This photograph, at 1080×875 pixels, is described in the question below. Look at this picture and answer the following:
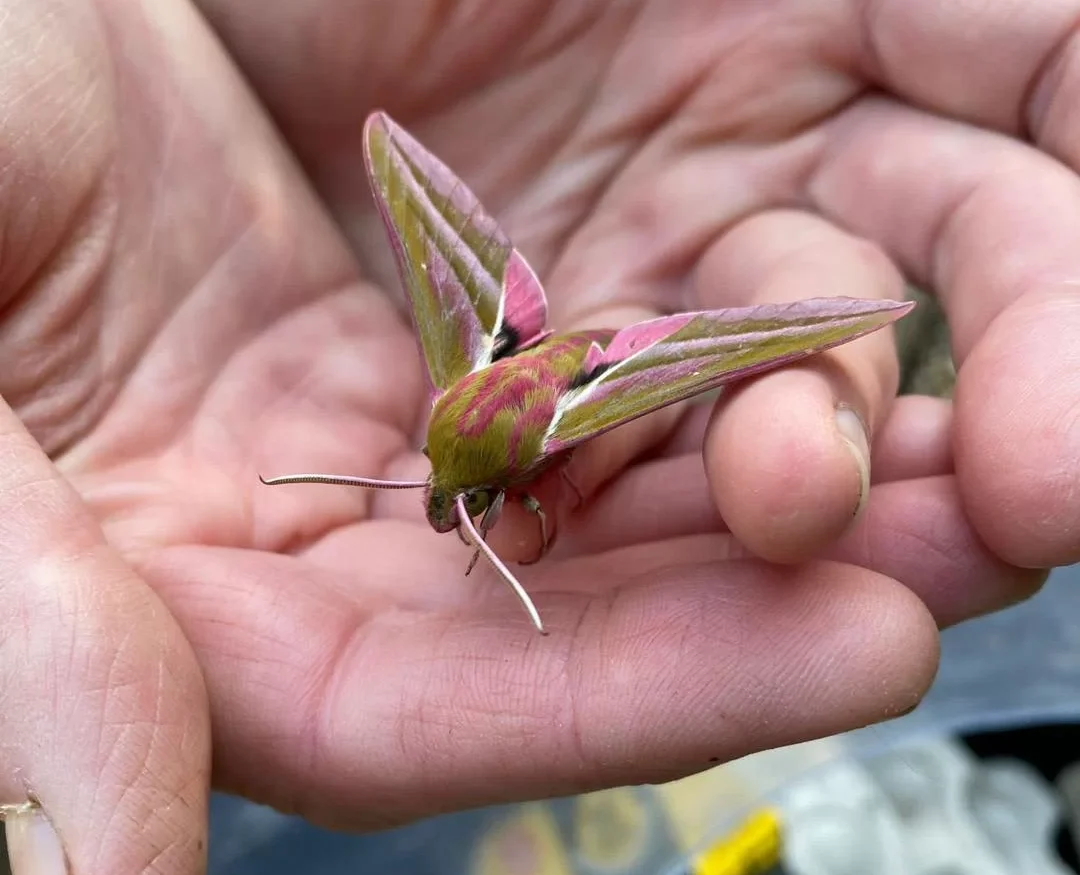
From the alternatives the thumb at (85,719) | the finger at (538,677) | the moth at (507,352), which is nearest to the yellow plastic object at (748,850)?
the finger at (538,677)

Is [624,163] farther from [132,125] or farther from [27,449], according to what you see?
[27,449]

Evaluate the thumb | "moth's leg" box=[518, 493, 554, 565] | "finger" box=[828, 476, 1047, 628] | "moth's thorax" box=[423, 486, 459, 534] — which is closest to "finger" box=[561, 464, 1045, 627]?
"finger" box=[828, 476, 1047, 628]

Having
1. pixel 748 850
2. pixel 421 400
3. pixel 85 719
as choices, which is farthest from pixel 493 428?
pixel 748 850

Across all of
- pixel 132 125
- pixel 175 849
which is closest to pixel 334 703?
pixel 175 849

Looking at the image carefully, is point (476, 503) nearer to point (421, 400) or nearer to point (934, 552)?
point (934, 552)

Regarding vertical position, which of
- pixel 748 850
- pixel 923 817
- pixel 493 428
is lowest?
pixel 923 817

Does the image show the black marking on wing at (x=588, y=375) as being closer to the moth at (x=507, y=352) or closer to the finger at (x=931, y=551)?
the moth at (x=507, y=352)

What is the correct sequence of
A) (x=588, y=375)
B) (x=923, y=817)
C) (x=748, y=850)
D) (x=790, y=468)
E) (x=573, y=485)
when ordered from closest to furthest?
(x=790, y=468) → (x=588, y=375) → (x=573, y=485) → (x=748, y=850) → (x=923, y=817)
